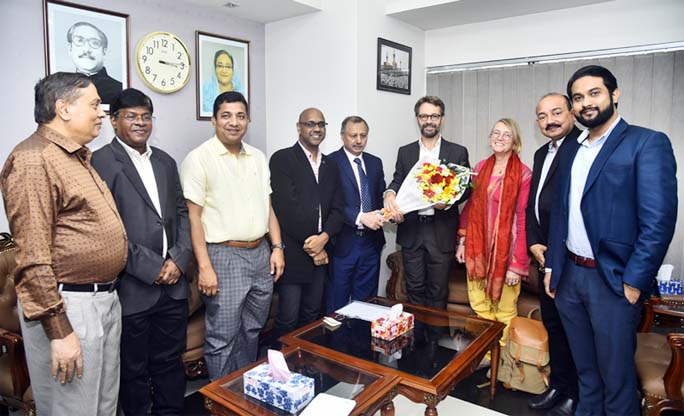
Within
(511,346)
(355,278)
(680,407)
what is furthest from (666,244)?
(355,278)

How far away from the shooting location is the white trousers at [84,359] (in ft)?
5.27

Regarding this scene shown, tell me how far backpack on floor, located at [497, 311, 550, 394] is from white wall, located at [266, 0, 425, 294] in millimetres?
1265

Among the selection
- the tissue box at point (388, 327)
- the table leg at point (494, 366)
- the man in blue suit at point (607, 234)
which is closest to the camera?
the man in blue suit at point (607, 234)

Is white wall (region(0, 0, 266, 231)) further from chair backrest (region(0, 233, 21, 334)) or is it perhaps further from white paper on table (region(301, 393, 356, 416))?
white paper on table (region(301, 393, 356, 416))

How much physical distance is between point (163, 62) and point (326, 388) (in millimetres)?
2344

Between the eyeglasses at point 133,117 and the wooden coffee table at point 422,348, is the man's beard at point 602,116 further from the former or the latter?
the eyeglasses at point 133,117

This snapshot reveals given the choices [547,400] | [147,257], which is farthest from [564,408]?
[147,257]

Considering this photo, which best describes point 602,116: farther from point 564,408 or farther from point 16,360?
point 16,360

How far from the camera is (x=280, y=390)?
5.15ft

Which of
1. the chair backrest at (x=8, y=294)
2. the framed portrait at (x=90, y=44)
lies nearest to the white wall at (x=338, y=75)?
the framed portrait at (x=90, y=44)

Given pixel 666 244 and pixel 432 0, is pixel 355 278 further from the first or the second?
pixel 432 0

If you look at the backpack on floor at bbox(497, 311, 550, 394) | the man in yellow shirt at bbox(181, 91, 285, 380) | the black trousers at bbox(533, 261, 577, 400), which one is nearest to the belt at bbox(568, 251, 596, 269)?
the black trousers at bbox(533, 261, 577, 400)

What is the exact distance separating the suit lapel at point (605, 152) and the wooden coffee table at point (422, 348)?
0.86 meters

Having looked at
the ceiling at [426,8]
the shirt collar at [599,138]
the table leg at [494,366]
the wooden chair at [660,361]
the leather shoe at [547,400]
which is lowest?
the leather shoe at [547,400]
